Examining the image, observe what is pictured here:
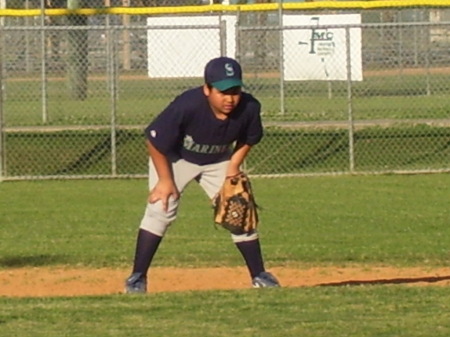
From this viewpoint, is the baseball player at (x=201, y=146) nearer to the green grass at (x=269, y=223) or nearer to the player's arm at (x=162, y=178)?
the player's arm at (x=162, y=178)

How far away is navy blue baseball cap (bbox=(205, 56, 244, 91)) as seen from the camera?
774cm

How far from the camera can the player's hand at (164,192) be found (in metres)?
7.94

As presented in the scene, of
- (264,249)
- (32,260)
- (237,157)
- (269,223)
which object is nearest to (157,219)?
(237,157)

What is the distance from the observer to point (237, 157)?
26.8 ft

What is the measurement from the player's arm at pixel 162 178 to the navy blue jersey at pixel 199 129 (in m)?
0.04

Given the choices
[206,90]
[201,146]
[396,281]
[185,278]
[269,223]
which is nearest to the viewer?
[206,90]

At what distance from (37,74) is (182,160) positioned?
15218 millimetres

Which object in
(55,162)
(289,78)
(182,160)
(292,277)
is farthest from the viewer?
(289,78)

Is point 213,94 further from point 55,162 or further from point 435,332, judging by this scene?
point 55,162

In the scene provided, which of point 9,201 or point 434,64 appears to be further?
point 434,64

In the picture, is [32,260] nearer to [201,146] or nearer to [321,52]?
[201,146]

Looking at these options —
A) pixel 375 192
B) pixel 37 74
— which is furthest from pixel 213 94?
pixel 37 74

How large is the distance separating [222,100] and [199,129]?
254 millimetres

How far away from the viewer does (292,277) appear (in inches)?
379
